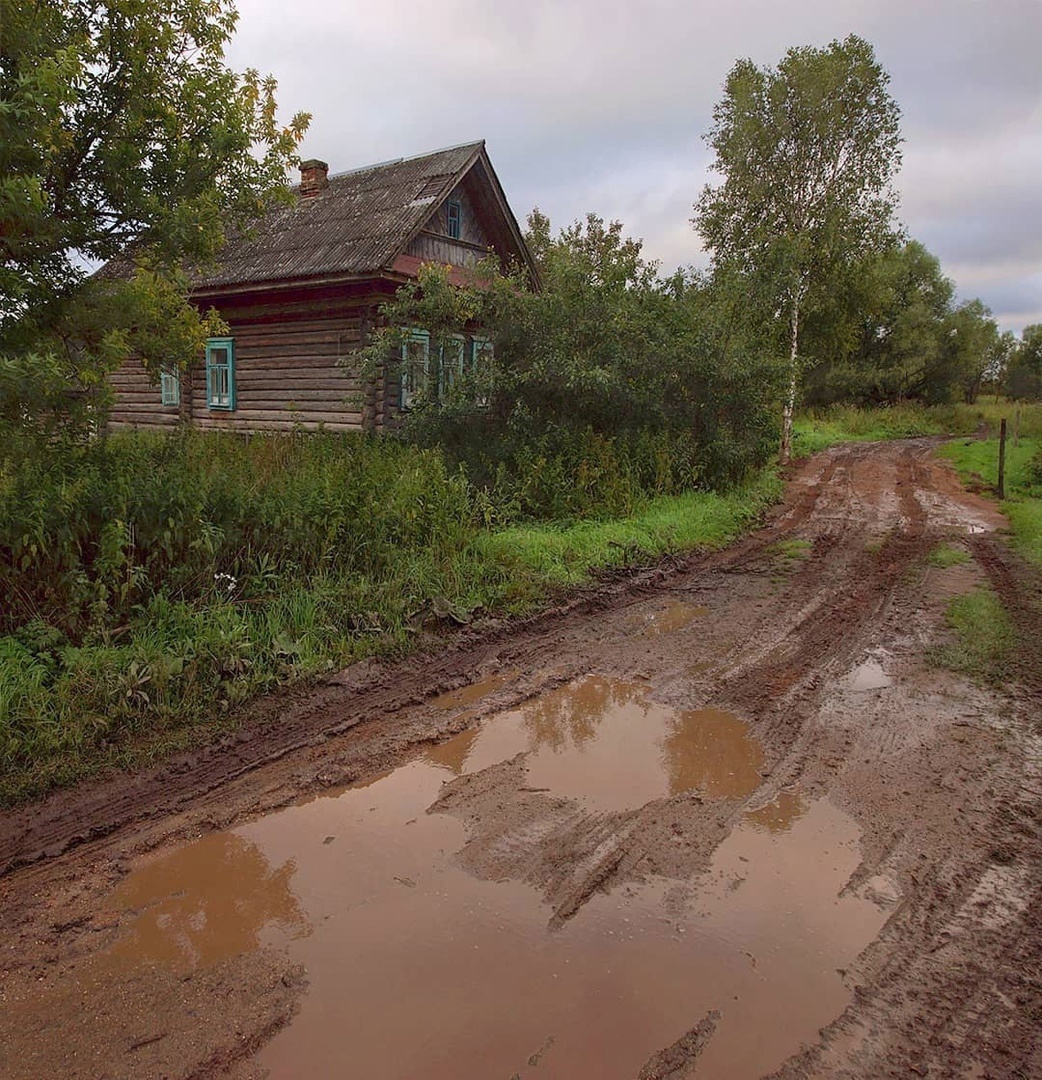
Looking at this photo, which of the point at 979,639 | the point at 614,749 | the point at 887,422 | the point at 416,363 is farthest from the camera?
the point at 887,422

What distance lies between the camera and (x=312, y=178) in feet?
53.5

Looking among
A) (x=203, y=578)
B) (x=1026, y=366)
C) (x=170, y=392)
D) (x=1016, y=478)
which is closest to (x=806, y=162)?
(x=1016, y=478)

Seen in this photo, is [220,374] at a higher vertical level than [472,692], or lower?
higher

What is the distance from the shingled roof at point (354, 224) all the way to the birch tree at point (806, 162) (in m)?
7.70

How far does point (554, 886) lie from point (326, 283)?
38.7 ft

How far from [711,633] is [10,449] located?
5.62m

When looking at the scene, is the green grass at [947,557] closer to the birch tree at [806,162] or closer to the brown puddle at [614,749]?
the brown puddle at [614,749]

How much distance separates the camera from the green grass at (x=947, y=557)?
9.20 m

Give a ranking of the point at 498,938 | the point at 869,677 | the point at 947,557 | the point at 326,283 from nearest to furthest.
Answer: the point at 498,938, the point at 869,677, the point at 947,557, the point at 326,283

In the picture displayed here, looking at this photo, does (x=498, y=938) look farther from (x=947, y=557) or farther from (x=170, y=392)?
(x=170, y=392)

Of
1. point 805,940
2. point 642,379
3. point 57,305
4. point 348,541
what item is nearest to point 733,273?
point 642,379

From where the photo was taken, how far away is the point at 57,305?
18.4ft

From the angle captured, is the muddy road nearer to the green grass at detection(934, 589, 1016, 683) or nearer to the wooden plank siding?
the green grass at detection(934, 589, 1016, 683)

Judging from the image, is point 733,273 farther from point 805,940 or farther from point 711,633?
point 805,940
